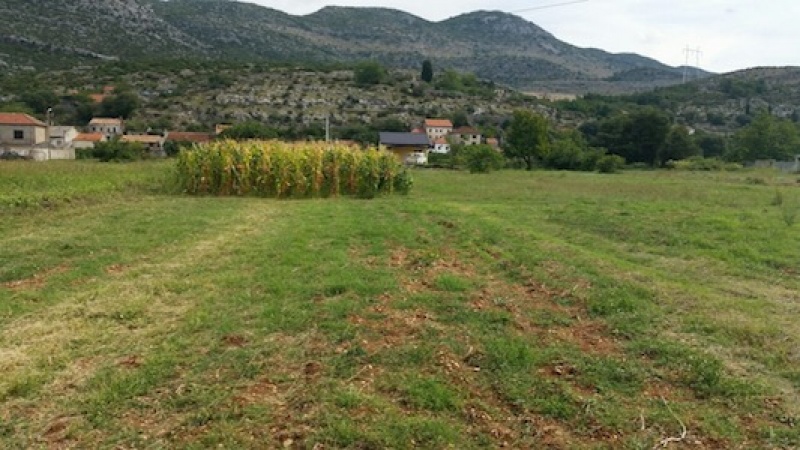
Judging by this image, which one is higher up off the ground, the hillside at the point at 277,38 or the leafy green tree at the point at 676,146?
the hillside at the point at 277,38

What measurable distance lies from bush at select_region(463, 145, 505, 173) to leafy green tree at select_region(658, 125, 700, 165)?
2605 centimetres

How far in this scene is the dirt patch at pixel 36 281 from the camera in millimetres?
7180

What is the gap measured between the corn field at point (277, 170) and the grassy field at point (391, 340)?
9056mm

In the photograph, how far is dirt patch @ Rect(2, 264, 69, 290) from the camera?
23.6ft

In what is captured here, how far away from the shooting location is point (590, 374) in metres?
4.79

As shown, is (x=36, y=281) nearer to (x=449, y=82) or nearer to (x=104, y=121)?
(x=104, y=121)

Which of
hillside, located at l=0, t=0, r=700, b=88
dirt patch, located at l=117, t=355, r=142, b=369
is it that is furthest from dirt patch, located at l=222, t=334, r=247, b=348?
hillside, located at l=0, t=0, r=700, b=88

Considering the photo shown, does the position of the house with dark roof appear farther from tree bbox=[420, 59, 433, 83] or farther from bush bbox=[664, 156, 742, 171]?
tree bbox=[420, 59, 433, 83]

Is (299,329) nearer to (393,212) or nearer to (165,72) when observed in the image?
(393,212)

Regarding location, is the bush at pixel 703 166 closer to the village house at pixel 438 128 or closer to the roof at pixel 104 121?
the village house at pixel 438 128

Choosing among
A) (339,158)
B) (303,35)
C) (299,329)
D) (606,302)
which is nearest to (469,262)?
(606,302)

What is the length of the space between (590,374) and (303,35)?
152 meters

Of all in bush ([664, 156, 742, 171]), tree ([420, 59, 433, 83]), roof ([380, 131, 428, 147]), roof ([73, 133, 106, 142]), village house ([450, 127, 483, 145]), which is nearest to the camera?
bush ([664, 156, 742, 171])

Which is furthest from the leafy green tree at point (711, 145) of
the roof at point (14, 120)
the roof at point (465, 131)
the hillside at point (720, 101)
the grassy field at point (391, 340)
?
the grassy field at point (391, 340)
